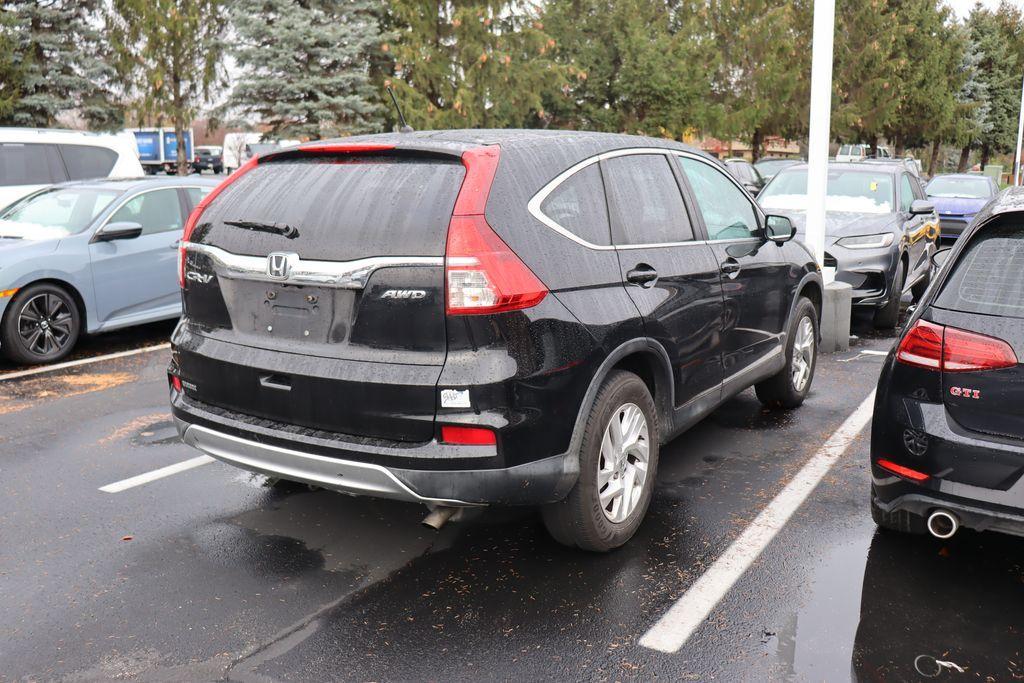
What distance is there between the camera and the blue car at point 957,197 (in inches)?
809

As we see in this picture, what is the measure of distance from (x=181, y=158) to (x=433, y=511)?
19.8 m

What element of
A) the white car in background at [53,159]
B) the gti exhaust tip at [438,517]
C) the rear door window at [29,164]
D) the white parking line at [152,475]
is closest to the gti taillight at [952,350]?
the gti exhaust tip at [438,517]

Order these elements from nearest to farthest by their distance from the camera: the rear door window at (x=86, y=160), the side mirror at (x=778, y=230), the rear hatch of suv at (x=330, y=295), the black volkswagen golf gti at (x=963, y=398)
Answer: the black volkswagen golf gti at (x=963, y=398) → the rear hatch of suv at (x=330, y=295) → the side mirror at (x=778, y=230) → the rear door window at (x=86, y=160)

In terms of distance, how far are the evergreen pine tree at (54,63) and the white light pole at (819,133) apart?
636 inches

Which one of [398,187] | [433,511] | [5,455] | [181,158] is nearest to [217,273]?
[398,187]

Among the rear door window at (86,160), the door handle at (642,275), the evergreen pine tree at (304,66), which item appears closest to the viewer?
the door handle at (642,275)

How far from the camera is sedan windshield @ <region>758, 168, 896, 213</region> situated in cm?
1030

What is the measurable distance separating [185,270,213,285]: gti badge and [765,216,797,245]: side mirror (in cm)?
329

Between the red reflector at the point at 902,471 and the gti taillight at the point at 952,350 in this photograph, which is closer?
the gti taillight at the point at 952,350

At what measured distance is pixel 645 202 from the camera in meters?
4.50

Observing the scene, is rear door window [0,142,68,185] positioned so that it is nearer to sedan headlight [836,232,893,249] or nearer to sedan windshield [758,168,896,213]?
sedan windshield [758,168,896,213]

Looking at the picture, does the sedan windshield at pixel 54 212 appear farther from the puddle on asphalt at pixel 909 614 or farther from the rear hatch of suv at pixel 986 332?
the rear hatch of suv at pixel 986 332

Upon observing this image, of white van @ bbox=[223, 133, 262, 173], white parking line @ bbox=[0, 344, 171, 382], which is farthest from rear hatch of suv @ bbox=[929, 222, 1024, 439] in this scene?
white van @ bbox=[223, 133, 262, 173]

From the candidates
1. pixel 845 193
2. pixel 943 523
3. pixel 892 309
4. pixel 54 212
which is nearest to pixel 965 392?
pixel 943 523
